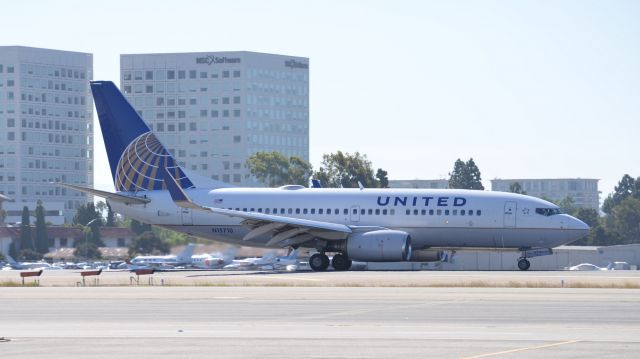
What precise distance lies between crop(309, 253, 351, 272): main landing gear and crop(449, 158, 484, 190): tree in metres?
106

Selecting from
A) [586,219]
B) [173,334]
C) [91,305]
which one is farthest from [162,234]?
[586,219]

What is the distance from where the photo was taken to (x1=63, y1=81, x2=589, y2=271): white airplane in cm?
5475

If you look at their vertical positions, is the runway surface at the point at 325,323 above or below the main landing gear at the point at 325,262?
below

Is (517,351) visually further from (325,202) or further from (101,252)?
(101,252)

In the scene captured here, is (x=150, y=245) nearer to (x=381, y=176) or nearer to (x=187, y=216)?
(x=187, y=216)

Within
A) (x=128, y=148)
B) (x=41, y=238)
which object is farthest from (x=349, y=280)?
(x=41, y=238)

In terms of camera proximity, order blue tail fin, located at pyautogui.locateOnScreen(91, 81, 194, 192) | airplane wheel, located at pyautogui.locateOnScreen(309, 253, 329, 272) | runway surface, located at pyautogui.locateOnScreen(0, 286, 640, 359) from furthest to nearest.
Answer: blue tail fin, located at pyautogui.locateOnScreen(91, 81, 194, 192) → airplane wheel, located at pyautogui.locateOnScreen(309, 253, 329, 272) → runway surface, located at pyautogui.locateOnScreen(0, 286, 640, 359)

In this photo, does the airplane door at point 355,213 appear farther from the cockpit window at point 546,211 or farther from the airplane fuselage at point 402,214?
the cockpit window at point 546,211

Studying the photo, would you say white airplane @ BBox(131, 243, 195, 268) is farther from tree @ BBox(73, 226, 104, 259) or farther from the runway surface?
the runway surface

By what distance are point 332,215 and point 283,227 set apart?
3.50 metres

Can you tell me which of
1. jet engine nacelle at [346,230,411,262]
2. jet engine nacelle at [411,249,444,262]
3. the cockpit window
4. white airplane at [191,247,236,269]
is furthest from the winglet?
the cockpit window

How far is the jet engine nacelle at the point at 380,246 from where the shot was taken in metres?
53.5

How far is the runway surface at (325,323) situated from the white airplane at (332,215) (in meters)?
16.0

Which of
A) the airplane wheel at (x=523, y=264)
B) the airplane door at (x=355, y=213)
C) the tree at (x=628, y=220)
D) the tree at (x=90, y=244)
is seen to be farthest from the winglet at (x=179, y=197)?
the tree at (x=628, y=220)
